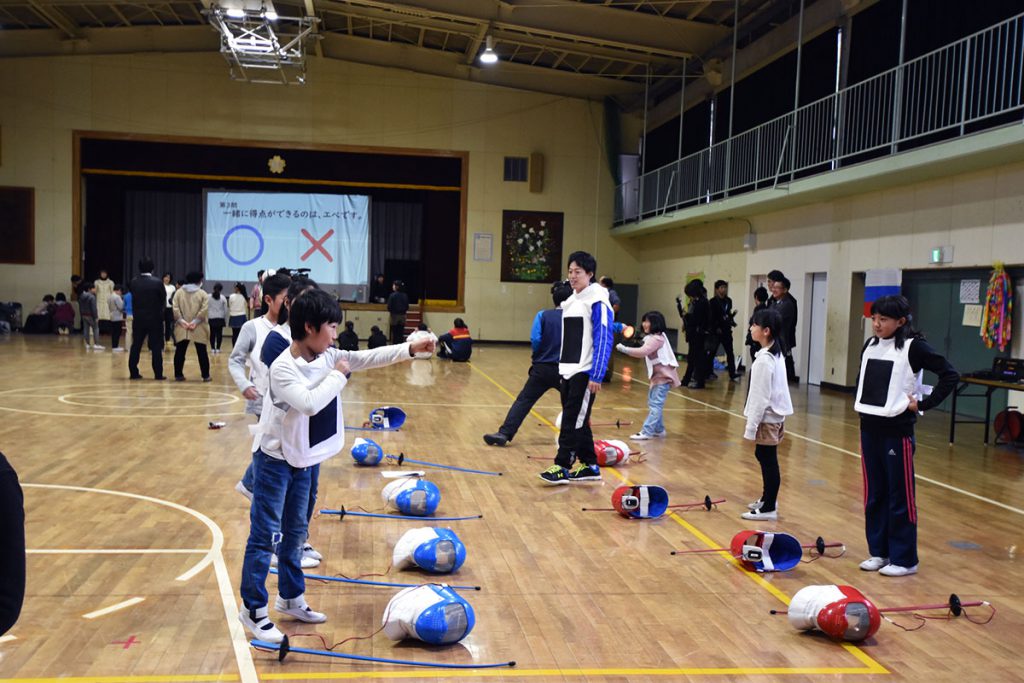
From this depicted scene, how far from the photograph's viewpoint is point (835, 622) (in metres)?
3.91

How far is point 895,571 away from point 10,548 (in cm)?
463

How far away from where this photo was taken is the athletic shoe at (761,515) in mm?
6133

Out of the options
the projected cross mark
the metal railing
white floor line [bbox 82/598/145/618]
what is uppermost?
the metal railing

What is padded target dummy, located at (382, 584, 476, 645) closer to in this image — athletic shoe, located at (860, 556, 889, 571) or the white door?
athletic shoe, located at (860, 556, 889, 571)

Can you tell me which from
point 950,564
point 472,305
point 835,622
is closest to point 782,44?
point 472,305

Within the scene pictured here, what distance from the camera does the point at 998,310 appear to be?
1109cm

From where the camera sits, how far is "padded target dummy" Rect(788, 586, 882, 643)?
3.91 m

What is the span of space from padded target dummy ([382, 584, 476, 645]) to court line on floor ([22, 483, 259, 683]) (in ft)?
1.96

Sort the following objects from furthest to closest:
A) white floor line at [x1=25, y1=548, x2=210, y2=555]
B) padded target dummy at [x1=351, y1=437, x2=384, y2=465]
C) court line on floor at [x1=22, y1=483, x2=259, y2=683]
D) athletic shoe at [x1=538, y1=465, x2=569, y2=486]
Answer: padded target dummy at [x1=351, y1=437, x2=384, y2=465], athletic shoe at [x1=538, y1=465, x2=569, y2=486], white floor line at [x1=25, y1=548, x2=210, y2=555], court line on floor at [x1=22, y1=483, x2=259, y2=683]

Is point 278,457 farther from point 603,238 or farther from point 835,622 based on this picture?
point 603,238

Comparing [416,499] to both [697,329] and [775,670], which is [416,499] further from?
[697,329]

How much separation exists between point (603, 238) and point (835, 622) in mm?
22584

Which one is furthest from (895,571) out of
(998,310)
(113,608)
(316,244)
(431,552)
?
(316,244)

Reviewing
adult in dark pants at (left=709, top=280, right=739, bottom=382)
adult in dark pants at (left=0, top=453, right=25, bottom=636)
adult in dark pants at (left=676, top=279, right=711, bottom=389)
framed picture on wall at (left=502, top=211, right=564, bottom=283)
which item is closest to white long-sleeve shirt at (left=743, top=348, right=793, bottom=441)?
adult in dark pants at (left=0, top=453, right=25, bottom=636)
